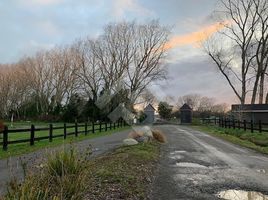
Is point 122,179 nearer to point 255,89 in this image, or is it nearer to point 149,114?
point 255,89

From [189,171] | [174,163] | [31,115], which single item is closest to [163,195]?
[189,171]

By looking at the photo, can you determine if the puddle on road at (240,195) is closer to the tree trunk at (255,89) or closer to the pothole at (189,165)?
the pothole at (189,165)

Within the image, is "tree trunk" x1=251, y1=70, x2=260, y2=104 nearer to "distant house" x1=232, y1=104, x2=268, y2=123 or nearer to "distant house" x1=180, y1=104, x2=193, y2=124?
"distant house" x1=232, y1=104, x2=268, y2=123

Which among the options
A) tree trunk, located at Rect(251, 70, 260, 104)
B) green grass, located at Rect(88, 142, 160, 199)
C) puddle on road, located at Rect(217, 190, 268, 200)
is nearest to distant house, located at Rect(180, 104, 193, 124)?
tree trunk, located at Rect(251, 70, 260, 104)

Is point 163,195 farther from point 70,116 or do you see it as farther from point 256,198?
point 70,116

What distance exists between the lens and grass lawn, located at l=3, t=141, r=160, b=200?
19.1 feet

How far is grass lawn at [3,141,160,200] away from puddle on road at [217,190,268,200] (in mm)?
1743

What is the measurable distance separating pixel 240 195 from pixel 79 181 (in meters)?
4.18

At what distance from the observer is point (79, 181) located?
6.75 meters

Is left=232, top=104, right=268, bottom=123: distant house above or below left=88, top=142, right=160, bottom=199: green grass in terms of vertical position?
above

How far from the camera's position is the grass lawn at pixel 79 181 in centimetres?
583

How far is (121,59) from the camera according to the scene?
6894cm

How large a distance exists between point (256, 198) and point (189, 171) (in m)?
3.86

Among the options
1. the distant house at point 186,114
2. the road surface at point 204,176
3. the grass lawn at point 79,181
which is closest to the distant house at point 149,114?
the distant house at point 186,114
